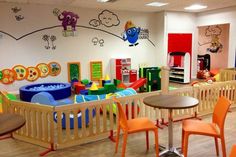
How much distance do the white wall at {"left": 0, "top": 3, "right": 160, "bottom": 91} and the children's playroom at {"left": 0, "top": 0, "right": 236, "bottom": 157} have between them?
31 mm

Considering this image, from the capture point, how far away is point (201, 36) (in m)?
12.4

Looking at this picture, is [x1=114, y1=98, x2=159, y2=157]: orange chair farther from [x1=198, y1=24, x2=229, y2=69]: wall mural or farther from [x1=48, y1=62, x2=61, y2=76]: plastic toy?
[x1=198, y1=24, x2=229, y2=69]: wall mural

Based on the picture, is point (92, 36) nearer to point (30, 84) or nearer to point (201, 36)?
point (30, 84)

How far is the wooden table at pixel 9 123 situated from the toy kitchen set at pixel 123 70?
6215 mm

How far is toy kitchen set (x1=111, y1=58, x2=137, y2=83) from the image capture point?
8.66m

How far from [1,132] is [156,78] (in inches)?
233

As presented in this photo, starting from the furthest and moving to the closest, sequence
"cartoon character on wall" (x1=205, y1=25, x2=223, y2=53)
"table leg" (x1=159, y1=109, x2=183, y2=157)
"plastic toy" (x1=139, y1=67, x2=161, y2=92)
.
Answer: "cartoon character on wall" (x1=205, y1=25, x2=223, y2=53) < "plastic toy" (x1=139, y1=67, x2=161, y2=92) < "table leg" (x1=159, y1=109, x2=183, y2=157)

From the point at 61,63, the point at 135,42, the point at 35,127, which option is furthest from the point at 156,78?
the point at 35,127

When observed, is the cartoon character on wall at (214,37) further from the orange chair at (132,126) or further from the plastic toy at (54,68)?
the orange chair at (132,126)

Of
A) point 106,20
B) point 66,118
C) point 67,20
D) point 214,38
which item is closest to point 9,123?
point 66,118

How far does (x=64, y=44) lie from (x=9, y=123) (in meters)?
5.97

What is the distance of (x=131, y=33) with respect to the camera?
362 inches

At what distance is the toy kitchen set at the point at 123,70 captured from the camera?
8656 mm

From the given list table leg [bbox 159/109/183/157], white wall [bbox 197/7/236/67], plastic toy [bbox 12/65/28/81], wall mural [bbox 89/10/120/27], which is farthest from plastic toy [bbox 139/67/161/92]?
table leg [bbox 159/109/183/157]
